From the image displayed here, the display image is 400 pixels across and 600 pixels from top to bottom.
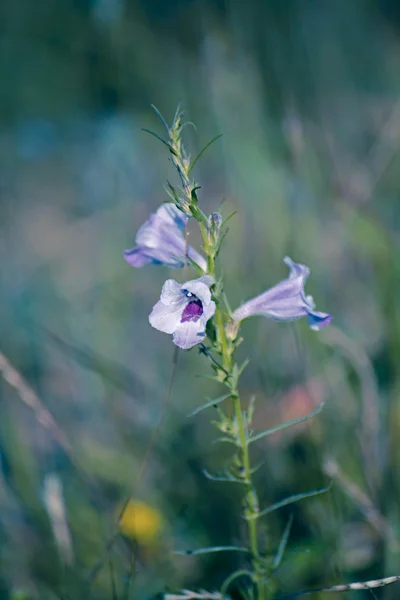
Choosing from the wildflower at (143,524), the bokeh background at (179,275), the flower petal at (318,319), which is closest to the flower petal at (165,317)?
the flower petal at (318,319)

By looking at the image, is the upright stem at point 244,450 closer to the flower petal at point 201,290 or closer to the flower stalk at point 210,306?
the flower stalk at point 210,306

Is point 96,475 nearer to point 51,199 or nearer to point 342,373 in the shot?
point 342,373

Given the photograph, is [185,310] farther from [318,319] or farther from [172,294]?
[318,319]

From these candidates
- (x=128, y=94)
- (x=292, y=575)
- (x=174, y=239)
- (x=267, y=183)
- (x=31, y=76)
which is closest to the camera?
(x=174, y=239)

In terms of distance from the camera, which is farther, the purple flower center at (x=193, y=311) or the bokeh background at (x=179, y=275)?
the bokeh background at (x=179, y=275)

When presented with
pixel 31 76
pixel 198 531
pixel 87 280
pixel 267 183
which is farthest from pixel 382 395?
pixel 31 76

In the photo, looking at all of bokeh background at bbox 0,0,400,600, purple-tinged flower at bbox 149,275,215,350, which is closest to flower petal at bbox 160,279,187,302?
purple-tinged flower at bbox 149,275,215,350

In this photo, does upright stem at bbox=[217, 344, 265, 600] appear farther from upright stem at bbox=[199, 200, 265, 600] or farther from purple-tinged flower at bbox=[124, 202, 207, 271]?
purple-tinged flower at bbox=[124, 202, 207, 271]
